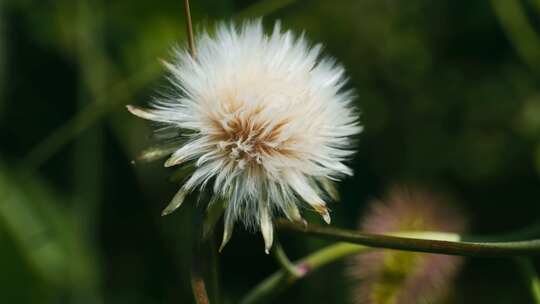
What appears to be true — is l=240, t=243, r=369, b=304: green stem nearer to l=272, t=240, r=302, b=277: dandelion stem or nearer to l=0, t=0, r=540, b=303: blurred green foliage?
l=272, t=240, r=302, b=277: dandelion stem

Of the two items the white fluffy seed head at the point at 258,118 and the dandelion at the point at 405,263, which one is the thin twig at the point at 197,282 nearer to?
the white fluffy seed head at the point at 258,118

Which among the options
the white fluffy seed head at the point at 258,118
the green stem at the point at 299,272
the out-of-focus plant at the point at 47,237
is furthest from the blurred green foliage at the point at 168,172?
the white fluffy seed head at the point at 258,118

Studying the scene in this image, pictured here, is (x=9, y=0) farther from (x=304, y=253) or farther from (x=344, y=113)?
(x=344, y=113)

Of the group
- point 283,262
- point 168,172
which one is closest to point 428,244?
point 283,262

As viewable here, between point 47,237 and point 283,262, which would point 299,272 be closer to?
point 283,262

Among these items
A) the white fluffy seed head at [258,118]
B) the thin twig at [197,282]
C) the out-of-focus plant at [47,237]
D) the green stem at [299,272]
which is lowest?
the out-of-focus plant at [47,237]
